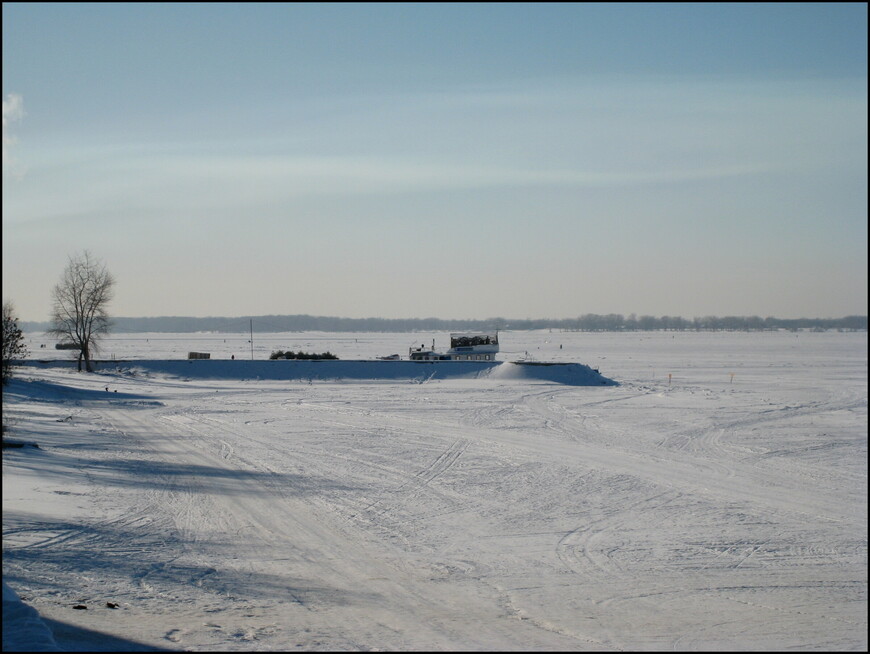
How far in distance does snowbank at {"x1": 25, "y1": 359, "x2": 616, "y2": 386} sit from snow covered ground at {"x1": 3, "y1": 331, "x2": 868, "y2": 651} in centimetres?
1730

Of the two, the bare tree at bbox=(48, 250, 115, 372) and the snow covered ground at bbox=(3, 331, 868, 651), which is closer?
the snow covered ground at bbox=(3, 331, 868, 651)

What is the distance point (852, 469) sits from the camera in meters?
17.9

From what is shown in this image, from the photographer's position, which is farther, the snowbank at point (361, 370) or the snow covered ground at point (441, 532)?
the snowbank at point (361, 370)

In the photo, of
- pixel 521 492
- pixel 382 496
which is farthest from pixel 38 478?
pixel 521 492

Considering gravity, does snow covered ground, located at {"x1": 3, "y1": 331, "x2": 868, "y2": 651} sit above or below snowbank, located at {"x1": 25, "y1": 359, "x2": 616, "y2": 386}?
below

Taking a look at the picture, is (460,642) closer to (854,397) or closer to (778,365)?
(854,397)

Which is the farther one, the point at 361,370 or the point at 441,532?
the point at 361,370

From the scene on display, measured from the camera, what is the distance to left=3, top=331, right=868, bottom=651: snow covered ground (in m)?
8.37

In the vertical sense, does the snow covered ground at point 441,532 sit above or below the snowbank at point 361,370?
below

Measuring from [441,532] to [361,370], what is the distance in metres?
37.3

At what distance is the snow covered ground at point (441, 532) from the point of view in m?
8.37

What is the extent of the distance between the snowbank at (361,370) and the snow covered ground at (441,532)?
17300 millimetres

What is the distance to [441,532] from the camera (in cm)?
1289

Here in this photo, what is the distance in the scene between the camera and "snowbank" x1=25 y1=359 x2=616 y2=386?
45.9 m
